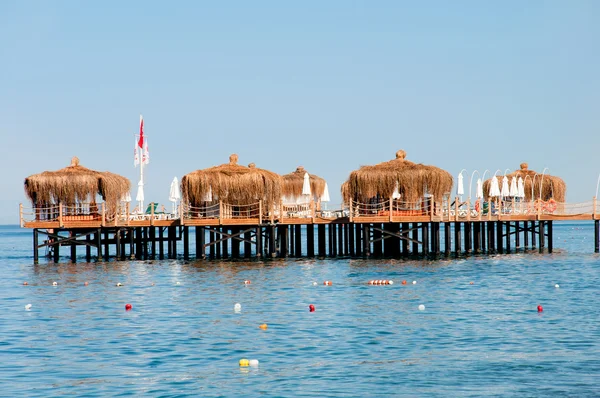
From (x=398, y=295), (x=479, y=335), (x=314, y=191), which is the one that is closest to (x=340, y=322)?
(x=479, y=335)

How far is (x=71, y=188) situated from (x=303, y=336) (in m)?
28.1

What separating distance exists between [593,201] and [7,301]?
33.0 metres

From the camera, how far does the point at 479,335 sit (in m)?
22.4

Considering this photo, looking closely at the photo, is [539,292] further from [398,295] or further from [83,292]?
[83,292]

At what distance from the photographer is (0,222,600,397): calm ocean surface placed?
17.4 metres

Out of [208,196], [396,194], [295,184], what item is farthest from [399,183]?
[295,184]

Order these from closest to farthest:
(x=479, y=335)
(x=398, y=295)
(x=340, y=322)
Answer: (x=479, y=335) < (x=340, y=322) < (x=398, y=295)

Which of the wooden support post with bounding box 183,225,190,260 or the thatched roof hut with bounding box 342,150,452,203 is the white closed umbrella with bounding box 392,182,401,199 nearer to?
the thatched roof hut with bounding box 342,150,452,203

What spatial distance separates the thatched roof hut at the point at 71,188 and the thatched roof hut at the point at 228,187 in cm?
396

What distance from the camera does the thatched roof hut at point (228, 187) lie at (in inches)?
1901

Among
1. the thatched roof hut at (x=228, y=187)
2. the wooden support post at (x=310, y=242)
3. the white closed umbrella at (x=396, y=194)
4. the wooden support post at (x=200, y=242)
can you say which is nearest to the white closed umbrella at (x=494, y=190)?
the white closed umbrella at (x=396, y=194)

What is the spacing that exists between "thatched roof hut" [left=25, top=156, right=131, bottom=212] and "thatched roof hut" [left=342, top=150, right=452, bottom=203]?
13167 millimetres

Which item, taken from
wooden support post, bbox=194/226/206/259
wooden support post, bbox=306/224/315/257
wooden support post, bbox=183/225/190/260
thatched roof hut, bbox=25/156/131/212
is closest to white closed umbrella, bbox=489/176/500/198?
wooden support post, bbox=306/224/315/257

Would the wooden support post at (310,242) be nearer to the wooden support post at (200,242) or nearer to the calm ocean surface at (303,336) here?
the wooden support post at (200,242)
